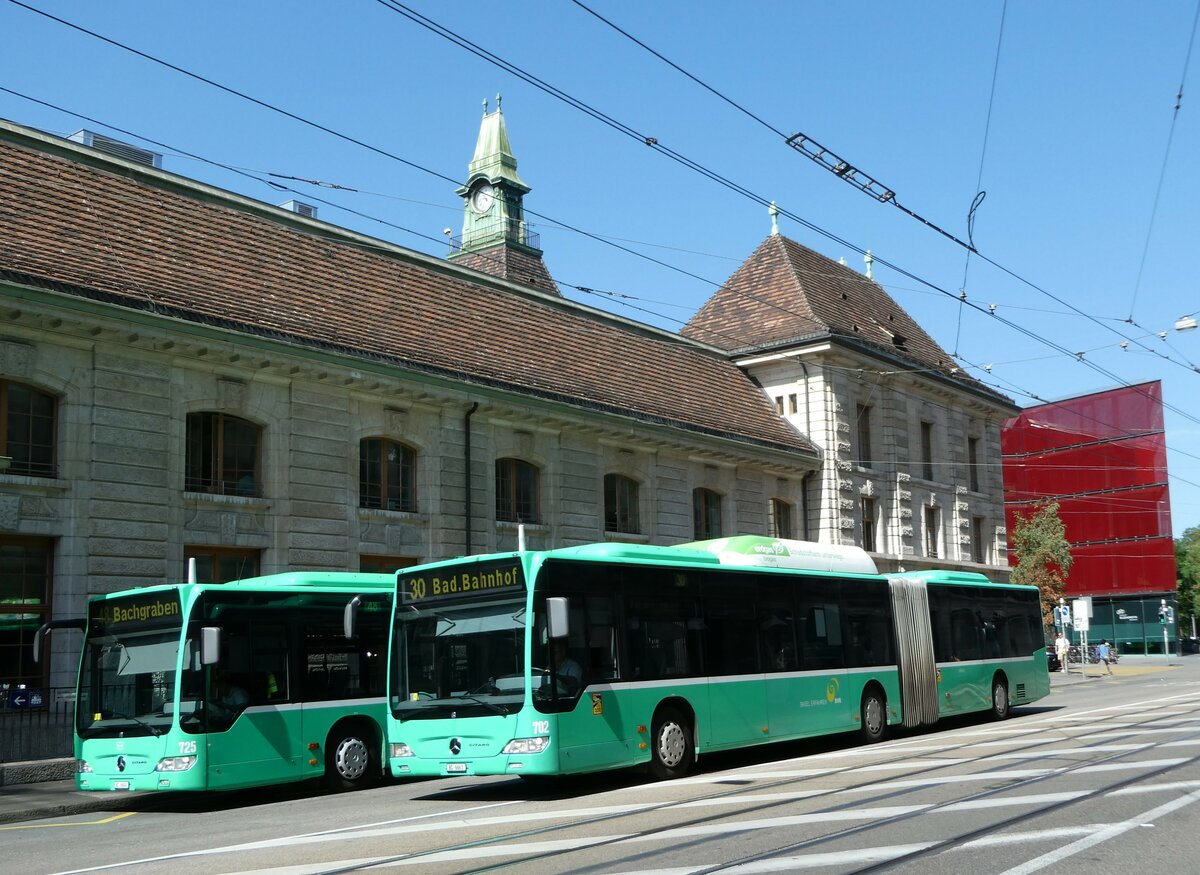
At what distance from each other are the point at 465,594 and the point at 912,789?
18.0ft

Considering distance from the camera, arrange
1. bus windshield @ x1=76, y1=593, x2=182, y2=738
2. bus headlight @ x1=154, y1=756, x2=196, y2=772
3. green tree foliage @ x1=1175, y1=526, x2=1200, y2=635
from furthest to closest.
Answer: green tree foliage @ x1=1175, y1=526, x2=1200, y2=635
bus windshield @ x1=76, y1=593, x2=182, y2=738
bus headlight @ x1=154, y1=756, x2=196, y2=772

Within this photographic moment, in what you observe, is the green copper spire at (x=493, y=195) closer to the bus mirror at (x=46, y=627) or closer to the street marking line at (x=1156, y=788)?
the bus mirror at (x=46, y=627)

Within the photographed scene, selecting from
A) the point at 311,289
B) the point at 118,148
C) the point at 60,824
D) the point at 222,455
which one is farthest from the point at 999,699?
the point at 118,148

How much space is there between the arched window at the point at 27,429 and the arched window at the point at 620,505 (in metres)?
14.3

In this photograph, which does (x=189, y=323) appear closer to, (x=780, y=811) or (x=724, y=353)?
(x=780, y=811)

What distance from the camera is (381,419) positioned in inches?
1026

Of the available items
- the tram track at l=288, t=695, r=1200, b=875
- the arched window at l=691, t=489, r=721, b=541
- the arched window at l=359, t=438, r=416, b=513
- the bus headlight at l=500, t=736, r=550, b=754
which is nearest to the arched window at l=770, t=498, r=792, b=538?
the arched window at l=691, t=489, r=721, b=541

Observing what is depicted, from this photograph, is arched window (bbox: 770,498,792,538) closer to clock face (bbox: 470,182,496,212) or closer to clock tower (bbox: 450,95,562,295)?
clock tower (bbox: 450,95,562,295)

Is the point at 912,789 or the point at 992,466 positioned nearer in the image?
the point at 912,789

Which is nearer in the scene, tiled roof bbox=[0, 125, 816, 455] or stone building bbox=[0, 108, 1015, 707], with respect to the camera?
stone building bbox=[0, 108, 1015, 707]

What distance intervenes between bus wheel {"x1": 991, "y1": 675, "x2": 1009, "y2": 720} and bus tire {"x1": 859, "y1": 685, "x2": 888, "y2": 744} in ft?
16.1

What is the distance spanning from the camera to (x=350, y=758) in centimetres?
1747

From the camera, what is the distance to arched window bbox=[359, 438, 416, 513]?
85.0ft

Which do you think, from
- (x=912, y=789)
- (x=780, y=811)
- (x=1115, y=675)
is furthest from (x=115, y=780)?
(x=1115, y=675)
